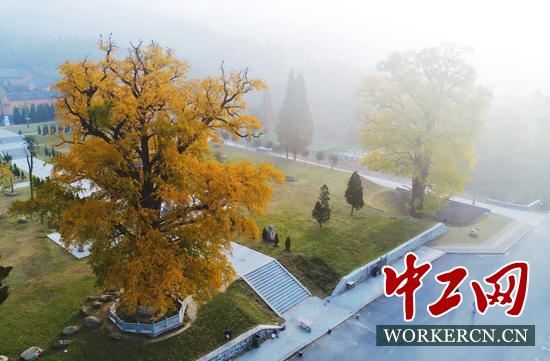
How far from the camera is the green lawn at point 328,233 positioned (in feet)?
91.9

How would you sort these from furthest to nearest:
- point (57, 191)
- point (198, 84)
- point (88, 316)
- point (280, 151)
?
point (280, 151) < point (88, 316) < point (198, 84) < point (57, 191)

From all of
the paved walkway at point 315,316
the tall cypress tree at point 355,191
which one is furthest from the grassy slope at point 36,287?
the tall cypress tree at point 355,191

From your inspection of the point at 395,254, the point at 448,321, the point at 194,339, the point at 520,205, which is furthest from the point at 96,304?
the point at 520,205

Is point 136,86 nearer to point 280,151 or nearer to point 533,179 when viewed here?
point 280,151

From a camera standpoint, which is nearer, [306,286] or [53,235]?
[306,286]

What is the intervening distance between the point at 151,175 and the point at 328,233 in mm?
16941

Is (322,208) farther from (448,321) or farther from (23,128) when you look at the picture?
(23,128)

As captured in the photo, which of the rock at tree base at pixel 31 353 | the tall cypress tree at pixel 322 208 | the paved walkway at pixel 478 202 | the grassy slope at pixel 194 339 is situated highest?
the tall cypress tree at pixel 322 208

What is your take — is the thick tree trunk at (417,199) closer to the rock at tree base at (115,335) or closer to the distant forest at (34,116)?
the rock at tree base at (115,335)

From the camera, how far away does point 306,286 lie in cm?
2661

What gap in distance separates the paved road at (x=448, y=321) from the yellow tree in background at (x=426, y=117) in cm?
780

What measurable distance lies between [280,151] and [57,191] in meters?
46.1

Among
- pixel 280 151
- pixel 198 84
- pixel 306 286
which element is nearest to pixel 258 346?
pixel 306 286

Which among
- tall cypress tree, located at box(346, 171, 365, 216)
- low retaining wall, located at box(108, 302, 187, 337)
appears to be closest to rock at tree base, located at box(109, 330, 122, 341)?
low retaining wall, located at box(108, 302, 187, 337)
